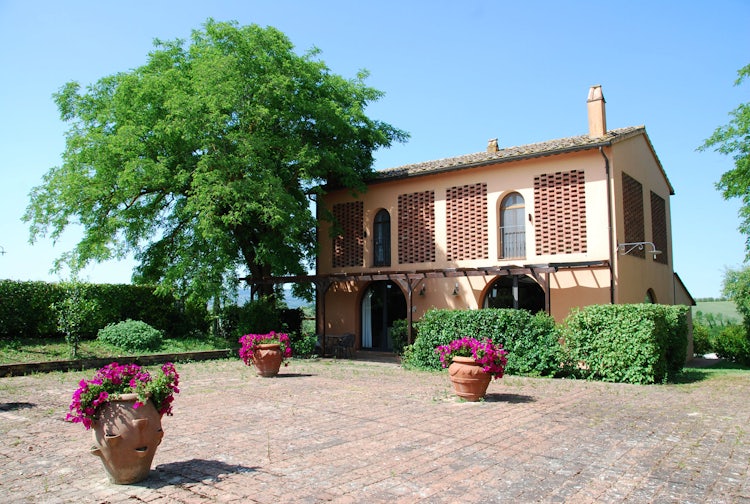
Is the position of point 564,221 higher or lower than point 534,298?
higher

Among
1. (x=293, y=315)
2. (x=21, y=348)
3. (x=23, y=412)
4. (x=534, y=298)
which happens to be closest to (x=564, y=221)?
(x=534, y=298)

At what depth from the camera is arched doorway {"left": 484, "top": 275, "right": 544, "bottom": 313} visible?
57.0ft

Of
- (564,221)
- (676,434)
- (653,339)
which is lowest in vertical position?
(676,434)

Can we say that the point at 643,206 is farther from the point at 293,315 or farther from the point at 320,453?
the point at 320,453

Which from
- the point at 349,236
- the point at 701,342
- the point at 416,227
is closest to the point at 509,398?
the point at 416,227

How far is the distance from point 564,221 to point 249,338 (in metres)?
9.63

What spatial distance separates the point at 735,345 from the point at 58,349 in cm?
2387

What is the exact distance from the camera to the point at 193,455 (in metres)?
6.08

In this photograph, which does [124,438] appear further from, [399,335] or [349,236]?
[349,236]

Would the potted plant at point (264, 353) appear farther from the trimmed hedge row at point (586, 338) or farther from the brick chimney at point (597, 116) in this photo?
the brick chimney at point (597, 116)

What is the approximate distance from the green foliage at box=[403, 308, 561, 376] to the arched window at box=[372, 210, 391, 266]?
6.05m

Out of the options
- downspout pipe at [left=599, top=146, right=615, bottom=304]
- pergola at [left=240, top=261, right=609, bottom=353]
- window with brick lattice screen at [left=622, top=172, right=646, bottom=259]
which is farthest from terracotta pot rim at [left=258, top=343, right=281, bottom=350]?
window with brick lattice screen at [left=622, top=172, right=646, bottom=259]

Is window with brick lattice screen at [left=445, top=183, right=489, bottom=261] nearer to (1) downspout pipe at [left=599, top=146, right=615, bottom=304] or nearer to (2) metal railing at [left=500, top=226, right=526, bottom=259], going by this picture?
(2) metal railing at [left=500, top=226, right=526, bottom=259]

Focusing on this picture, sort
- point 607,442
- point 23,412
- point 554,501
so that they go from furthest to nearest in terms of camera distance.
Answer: point 23,412, point 607,442, point 554,501
